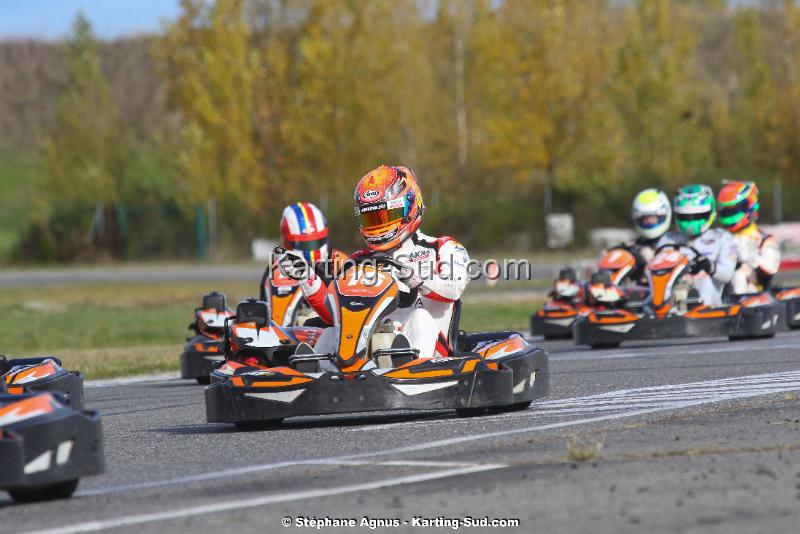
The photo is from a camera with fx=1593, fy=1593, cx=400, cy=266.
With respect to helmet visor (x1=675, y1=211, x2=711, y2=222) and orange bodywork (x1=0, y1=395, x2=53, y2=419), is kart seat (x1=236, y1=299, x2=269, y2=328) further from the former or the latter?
helmet visor (x1=675, y1=211, x2=711, y2=222)

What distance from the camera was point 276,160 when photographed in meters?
47.1

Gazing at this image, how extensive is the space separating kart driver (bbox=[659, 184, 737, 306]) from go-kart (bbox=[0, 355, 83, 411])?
26.3 ft

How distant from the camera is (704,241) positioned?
17.7 meters

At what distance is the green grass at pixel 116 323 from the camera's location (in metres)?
17.5

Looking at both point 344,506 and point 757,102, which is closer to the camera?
point 344,506

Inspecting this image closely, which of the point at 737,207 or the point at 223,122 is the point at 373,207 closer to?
the point at 737,207

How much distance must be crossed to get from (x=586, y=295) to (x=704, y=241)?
1.49 m

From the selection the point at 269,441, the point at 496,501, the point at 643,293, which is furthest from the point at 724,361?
the point at 496,501

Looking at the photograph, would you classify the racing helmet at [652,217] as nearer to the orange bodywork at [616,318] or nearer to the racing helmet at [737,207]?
the racing helmet at [737,207]

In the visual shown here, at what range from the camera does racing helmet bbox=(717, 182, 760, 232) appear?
17953mm

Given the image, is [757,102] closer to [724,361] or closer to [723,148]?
[723,148]

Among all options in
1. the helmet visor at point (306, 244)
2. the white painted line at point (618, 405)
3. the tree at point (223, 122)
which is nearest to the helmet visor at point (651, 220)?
the helmet visor at point (306, 244)

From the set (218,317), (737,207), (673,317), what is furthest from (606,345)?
(218,317)

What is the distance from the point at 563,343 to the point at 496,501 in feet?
40.4
